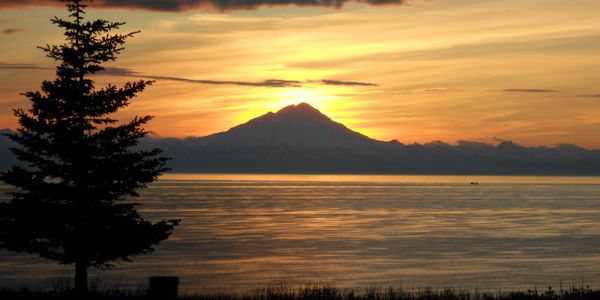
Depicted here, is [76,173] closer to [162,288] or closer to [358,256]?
[162,288]

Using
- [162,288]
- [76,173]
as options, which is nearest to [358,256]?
[76,173]

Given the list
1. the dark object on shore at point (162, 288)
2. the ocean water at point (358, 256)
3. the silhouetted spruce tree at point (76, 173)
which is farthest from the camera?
the ocean water at point (358, 256)

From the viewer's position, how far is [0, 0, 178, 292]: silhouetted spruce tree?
26250mm

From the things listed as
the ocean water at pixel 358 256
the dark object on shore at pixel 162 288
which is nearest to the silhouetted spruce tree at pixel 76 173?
the dark object on shore at pixel 162 288

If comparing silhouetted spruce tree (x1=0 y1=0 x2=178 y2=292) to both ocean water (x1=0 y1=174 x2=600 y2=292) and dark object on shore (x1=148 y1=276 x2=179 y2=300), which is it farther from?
ocean water (x1=0 y1=174 x2=600 y2=292)

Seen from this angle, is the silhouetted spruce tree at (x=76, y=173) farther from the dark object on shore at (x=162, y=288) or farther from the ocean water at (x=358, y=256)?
the ocean water at (x=358, y=256)

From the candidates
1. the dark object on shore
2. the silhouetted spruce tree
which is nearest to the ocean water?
the silhouetted spruce tree

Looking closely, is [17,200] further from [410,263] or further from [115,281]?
[410,263]

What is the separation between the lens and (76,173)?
26.7m

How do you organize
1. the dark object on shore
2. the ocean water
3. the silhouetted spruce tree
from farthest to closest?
the ocean water
the silhouetted spruce tree
the dark object on shore

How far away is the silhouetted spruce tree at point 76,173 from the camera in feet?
86.1

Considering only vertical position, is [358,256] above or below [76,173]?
below

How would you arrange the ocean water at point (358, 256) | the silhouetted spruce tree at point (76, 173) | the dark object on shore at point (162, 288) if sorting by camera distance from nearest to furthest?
the dark object on shore at point (162, 288) → the silhouetted spruce tree at point (76, 173) → the ocean water at point (358, 256)

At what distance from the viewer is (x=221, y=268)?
193 feet
